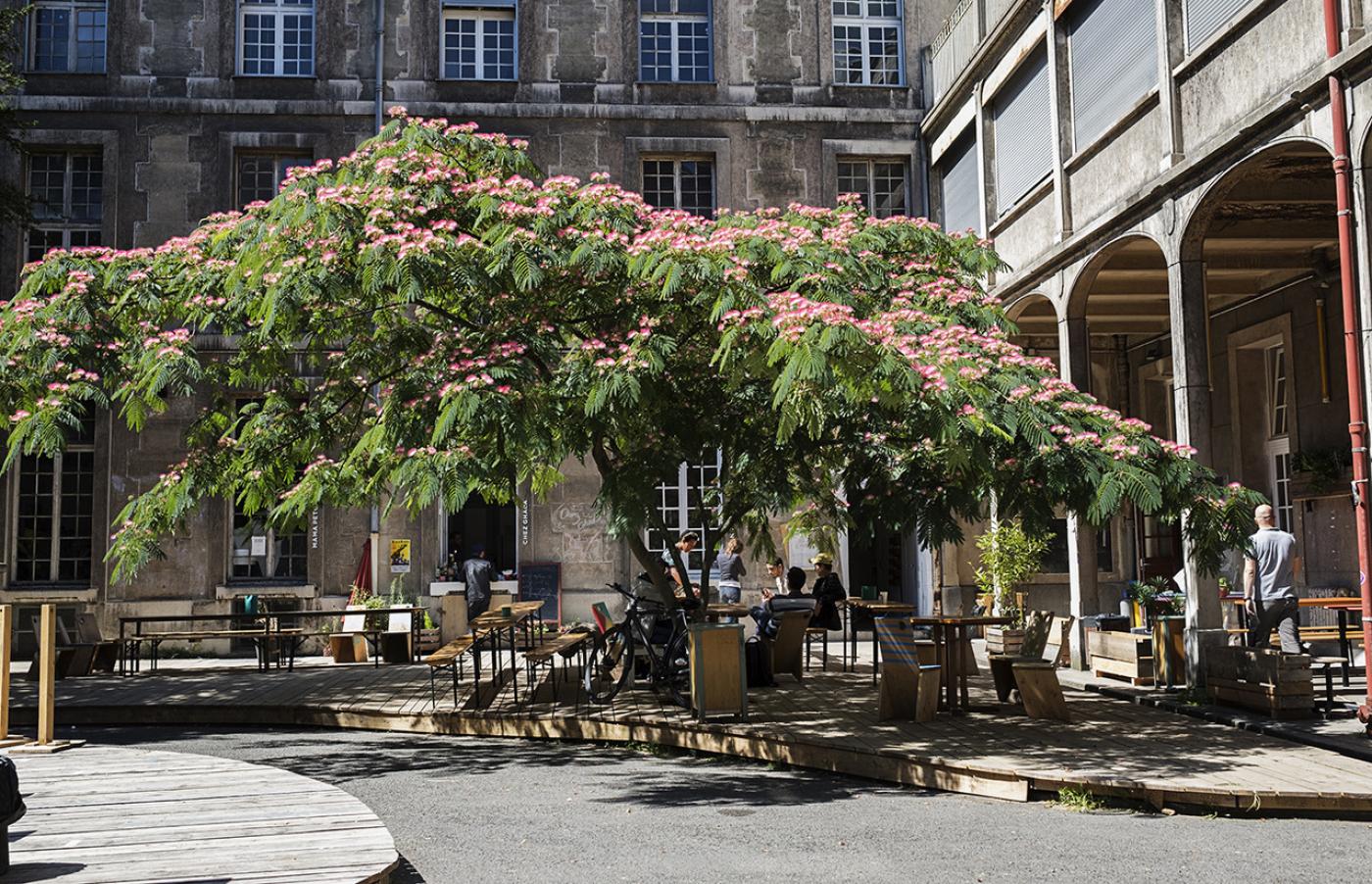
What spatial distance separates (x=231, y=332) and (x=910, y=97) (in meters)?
14.2

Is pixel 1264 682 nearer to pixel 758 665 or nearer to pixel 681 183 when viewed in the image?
pixel 758 665

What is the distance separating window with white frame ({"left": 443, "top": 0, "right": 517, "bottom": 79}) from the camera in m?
22.2

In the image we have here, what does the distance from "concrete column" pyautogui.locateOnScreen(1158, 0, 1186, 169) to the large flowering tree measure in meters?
2.56

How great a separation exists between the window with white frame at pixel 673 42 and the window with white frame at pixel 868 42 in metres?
2.31

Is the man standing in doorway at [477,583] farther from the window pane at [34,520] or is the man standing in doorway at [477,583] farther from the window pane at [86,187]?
the window pane at [86,187]

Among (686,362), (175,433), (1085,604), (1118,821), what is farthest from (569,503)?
(1118,821)

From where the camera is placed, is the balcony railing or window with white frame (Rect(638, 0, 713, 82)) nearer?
the balcony railing

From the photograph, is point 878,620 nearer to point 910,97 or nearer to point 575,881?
point 575,881

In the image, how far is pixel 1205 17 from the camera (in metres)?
12.8

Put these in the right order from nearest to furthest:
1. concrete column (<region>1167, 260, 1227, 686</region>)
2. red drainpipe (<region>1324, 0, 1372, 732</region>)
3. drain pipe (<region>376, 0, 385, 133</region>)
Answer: red drainpipe (<region>1324, 0, 1372, 732</region>) < concrete column (<region>1167, 260, 1227, 686</region>) < drain pipe (<region>376, 0, 385, 133</region>)

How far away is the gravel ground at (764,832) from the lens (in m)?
6.29

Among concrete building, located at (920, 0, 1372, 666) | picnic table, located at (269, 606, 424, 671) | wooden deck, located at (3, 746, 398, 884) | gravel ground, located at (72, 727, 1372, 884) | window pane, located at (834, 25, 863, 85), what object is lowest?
gravel ground, located at (72, 727, 1372, 884)

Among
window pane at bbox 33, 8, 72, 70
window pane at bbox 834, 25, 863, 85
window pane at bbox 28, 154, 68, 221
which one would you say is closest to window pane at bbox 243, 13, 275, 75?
window pane at bbox 33, 8, 72, 70

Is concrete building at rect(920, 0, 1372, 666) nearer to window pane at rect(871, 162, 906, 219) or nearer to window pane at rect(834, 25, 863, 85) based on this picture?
window pane at rect(871, 162, 906, 219)
